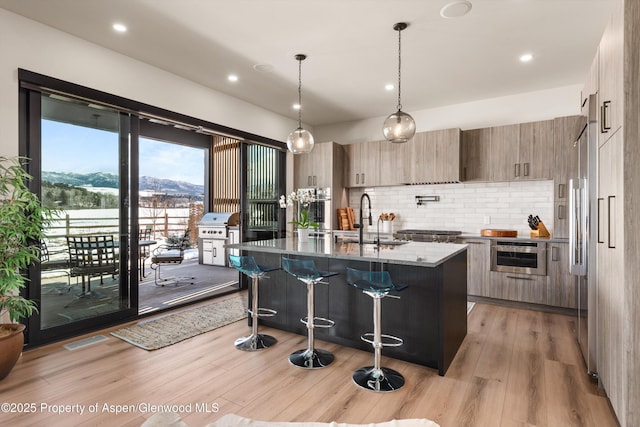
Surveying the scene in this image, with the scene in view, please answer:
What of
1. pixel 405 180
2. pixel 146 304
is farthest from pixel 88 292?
pixel 405 180

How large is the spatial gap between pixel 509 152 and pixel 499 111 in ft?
2.57

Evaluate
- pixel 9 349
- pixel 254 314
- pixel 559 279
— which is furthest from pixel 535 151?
pixel 9 349

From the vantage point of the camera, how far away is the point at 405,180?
5715 millimetres

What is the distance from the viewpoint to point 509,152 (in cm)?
492

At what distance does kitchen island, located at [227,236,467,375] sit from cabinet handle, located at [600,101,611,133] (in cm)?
134

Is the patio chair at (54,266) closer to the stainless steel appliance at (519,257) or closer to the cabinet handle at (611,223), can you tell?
the cabinet handle at (611,223)

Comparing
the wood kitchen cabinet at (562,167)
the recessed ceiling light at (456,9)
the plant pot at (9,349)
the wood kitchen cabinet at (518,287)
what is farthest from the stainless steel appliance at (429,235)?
the plant pot at (9,349)

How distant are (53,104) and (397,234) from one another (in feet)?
15.4

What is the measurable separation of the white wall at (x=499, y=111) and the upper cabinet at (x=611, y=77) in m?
2.83

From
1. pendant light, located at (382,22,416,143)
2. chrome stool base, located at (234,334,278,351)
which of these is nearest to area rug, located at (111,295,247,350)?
chrome stool base, located at (234,334,278,351)

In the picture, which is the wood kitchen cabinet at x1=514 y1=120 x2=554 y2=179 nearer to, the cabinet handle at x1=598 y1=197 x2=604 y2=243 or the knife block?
the knife block

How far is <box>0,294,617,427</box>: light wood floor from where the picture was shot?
219 centimetres

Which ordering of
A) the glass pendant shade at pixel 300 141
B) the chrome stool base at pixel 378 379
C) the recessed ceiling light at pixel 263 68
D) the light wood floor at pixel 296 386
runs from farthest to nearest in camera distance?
the recessed ceiling light at pixel 263 68 < the glass pendant shade at pixel 300 141 < the chrome stool base at pixel 378 379 < the light wood floor at pixel 296 386

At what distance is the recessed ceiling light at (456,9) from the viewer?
9.44ft
